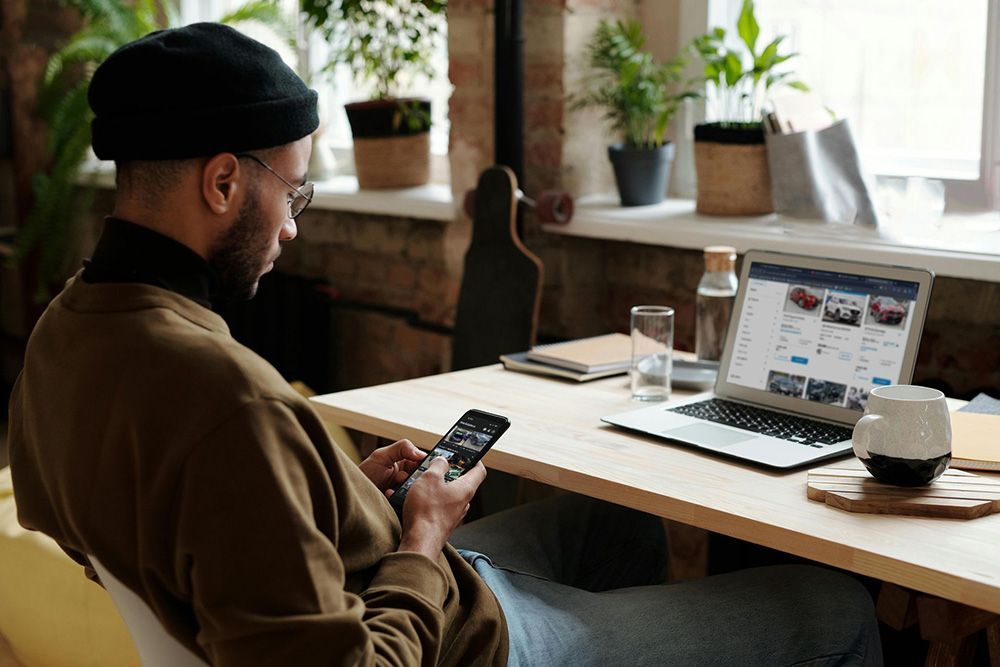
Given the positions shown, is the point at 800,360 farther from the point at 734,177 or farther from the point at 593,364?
the point at 734,177

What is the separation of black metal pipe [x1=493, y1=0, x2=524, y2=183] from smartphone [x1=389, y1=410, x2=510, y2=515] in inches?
52.2

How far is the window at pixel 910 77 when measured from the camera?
246 cm

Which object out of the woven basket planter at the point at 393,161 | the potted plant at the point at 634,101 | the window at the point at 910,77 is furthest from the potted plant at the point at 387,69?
the window at the point at 910,77

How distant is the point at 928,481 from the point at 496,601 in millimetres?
577

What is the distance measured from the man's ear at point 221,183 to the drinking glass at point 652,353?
3.16 feet

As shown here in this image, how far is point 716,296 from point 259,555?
1.31 meters

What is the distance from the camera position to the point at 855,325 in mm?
1804

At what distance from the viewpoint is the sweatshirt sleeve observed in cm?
103

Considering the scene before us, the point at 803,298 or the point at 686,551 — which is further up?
the point at 803,298

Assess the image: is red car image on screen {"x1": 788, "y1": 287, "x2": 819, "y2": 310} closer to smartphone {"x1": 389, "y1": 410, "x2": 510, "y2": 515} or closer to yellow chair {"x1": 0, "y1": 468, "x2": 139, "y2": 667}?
smartphone {"x1": 389, "y1": 410, "x2": 510, "y2": 515}

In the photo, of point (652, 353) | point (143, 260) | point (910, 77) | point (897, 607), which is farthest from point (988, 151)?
point (143, 260)

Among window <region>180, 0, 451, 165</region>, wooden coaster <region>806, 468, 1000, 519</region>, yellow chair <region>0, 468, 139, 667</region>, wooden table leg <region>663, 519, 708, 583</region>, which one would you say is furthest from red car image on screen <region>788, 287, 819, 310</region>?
window <region>180, 0, 451, 165</region>

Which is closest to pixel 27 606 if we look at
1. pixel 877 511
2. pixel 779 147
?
pixel 877 511

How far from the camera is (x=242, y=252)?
123 cm
